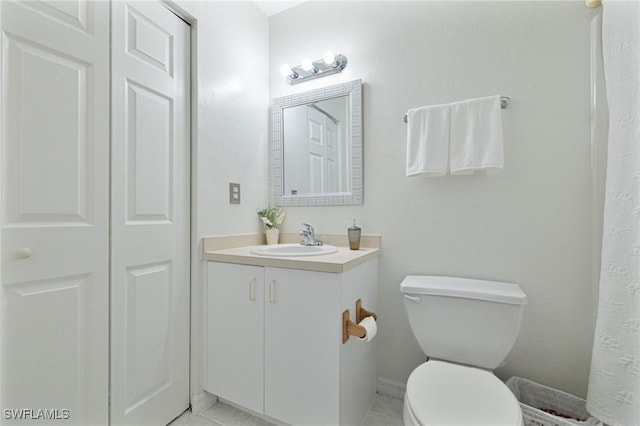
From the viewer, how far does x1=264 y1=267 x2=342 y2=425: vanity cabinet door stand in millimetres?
1115

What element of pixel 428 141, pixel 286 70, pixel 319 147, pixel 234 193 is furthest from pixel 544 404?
pixel 286 70

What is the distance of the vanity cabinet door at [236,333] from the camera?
50.6 inches

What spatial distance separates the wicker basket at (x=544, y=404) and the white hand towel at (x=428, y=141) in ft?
3.28

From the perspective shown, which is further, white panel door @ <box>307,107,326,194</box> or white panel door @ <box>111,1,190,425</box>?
white panel door @ <box>307,107,326,194</box>

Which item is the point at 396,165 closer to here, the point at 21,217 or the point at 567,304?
the point at 567,304

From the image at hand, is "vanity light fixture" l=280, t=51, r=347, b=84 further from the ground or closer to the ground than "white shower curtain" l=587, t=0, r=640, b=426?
further from the ground

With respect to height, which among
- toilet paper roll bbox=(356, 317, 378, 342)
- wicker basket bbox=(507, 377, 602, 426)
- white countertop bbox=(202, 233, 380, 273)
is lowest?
wicker basket bbox=(507, 377, 602, 426)

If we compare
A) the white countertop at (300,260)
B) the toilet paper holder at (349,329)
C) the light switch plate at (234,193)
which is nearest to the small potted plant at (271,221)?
the light switch plate at (234,193)

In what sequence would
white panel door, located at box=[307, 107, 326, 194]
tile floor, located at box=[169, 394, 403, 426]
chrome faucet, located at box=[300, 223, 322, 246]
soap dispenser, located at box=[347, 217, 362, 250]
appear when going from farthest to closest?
white panel door, located at box=[307, 107, 326, 194] < chrome faucet, located at box=[300, 223, 322, 246] < soap dispenser, located at box=[347, 217, 362, 250] < tile floor, located at box=[169, 394, 403, 426]

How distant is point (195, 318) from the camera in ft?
4.68

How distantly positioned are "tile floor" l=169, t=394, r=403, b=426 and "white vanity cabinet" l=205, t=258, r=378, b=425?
0.21 ft

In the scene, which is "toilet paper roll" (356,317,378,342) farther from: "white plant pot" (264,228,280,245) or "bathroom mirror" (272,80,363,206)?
"white plant pot" (264,228,280,245)

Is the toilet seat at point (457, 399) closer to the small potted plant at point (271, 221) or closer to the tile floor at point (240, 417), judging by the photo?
the tile floor at point (240, 417)

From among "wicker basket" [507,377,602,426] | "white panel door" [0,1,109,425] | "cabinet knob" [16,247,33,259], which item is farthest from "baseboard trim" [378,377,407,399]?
"cabinet knob" [16,247,33,259]
